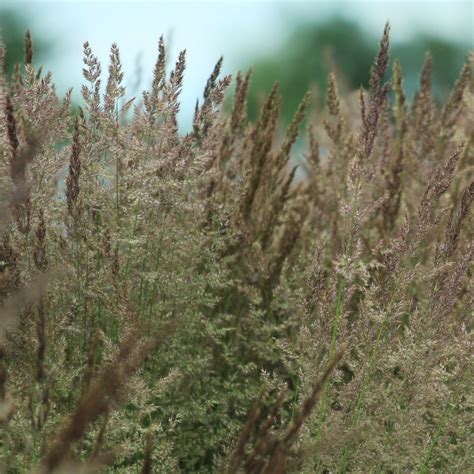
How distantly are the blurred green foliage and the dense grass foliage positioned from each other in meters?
17.3

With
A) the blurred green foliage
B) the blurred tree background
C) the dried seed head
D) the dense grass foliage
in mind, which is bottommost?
the dense grass foliage

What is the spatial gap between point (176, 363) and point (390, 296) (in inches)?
28.8

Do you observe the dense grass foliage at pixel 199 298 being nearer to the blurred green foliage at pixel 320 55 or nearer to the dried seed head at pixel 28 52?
the dried seed head at pixel 28 52

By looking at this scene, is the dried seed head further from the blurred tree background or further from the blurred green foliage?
the blurred tree background

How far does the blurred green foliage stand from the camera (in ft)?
66.8

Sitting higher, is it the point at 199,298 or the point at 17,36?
the point at 17,36

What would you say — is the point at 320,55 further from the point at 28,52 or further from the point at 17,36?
the point at 28,52

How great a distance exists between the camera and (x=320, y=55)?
65.3 feet

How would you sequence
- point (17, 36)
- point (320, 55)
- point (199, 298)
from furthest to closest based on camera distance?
1. point (17, 36)
2. point (320, 55)
3. point (199, 298)

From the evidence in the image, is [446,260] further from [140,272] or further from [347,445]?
[140,272]

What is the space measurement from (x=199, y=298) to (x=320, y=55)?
1812cm

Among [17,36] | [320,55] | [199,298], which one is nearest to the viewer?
[199,298]

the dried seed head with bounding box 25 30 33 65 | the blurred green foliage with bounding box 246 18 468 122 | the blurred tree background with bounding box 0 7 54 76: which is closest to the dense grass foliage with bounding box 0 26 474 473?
the dried seed head with bounding box 25 30 33 65

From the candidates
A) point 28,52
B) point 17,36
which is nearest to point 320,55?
point 17,36
